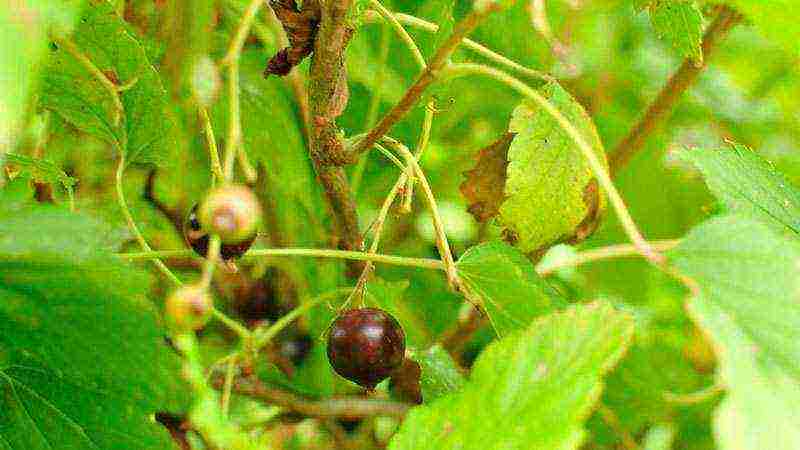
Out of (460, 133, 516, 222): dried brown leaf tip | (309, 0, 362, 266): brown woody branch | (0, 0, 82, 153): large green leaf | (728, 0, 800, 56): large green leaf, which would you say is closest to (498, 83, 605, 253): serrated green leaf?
(460, 133, 516, 222): dried brown leaf tip

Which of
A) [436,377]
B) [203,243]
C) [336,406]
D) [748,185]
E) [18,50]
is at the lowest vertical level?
[336,406]

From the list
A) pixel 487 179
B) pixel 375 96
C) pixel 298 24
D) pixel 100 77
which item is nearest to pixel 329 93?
pixel 298 24

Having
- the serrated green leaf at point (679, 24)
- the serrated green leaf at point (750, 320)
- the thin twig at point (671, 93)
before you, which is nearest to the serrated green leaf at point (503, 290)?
the serrated green leaf at point (750, 320)

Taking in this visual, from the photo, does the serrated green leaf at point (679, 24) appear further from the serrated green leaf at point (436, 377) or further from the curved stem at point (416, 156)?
the serrated green leaf at point (436, 377)

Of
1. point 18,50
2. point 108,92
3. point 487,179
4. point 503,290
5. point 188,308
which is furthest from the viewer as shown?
point 487,179

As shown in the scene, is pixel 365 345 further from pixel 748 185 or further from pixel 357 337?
pixel 748 185

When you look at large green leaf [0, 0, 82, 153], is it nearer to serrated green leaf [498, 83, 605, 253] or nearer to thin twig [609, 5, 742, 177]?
serrated green leaf [498, 83, 605, 253]
